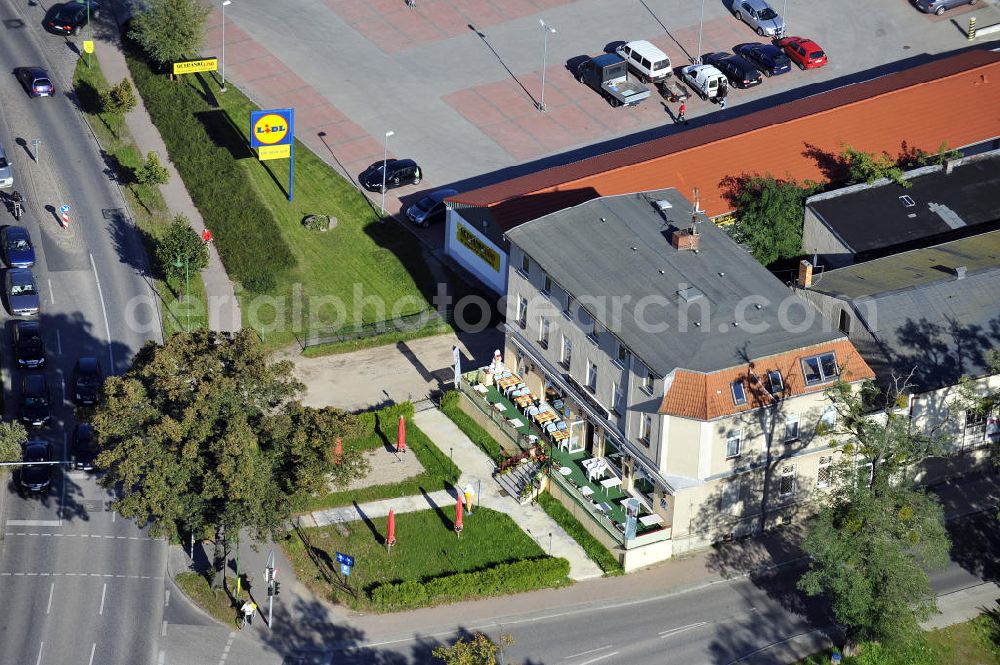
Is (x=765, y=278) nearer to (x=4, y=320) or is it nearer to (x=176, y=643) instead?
(x=176, y=643)

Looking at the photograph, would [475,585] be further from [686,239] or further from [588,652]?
[686,239]

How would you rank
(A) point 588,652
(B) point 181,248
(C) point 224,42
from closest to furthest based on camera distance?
1. (A) point 588,652
2. (B) point 181,248
3. (C) point 224,42

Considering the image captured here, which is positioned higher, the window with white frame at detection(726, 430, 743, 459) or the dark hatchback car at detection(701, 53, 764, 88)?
the window with white frame at detection(726, 430, 743, 459)

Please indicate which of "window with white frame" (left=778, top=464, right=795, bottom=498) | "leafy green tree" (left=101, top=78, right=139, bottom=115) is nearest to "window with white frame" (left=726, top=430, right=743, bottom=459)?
"window with white frame" (left=778, top=464, right=795, bottom=498)

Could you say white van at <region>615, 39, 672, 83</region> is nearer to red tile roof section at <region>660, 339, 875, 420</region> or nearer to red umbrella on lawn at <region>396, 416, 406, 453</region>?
red umbrella on lawn at <region>396, 416, 406, 453</region>

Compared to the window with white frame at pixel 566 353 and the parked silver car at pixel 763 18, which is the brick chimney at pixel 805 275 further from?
the parked silver car at pixel 763 18

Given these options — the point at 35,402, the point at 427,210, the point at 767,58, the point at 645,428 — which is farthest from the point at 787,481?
the point at 767,58

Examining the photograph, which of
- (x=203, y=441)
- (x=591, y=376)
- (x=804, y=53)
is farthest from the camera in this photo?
(x=804, y=53)
